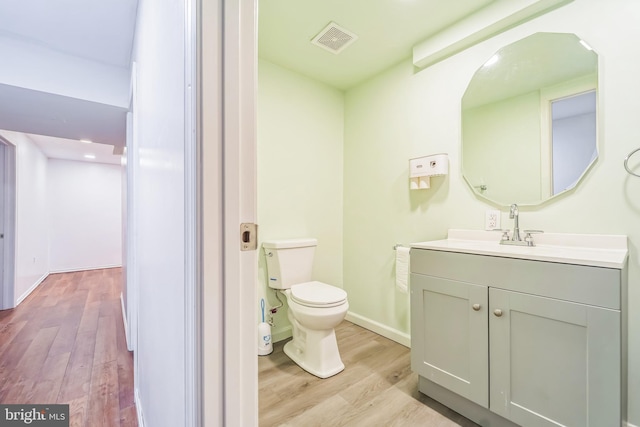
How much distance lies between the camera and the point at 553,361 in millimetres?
1080

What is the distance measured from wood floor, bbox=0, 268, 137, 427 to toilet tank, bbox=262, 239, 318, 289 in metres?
1.10

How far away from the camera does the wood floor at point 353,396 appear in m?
1.36

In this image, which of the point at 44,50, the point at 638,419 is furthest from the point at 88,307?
the point at 638,419

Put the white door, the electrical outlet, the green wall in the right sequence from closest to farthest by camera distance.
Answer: the green wall < the electrical outlet < the white door

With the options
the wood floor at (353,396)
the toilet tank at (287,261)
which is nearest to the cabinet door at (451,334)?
the wood floor at (353,396)

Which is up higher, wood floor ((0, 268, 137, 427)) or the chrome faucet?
the chrome faucet

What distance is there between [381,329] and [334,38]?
2.27 metres

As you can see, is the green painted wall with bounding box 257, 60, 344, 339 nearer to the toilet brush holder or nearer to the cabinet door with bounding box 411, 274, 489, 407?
the toilet brush holder

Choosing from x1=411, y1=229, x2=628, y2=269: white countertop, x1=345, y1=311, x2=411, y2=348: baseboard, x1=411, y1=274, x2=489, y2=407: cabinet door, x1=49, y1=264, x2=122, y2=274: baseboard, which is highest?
x1=411, y1=229, x2=628, y2=269: white countertop

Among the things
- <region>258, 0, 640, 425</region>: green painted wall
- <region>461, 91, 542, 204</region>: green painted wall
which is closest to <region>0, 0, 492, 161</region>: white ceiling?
<region>258, 0, 640, 425</region>: green painted wall

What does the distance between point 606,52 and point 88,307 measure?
4.87m

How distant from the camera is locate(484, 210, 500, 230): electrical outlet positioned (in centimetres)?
163

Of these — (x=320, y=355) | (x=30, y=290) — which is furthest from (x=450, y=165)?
(x=30, y=290)

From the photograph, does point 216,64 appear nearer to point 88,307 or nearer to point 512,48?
point 512,48
